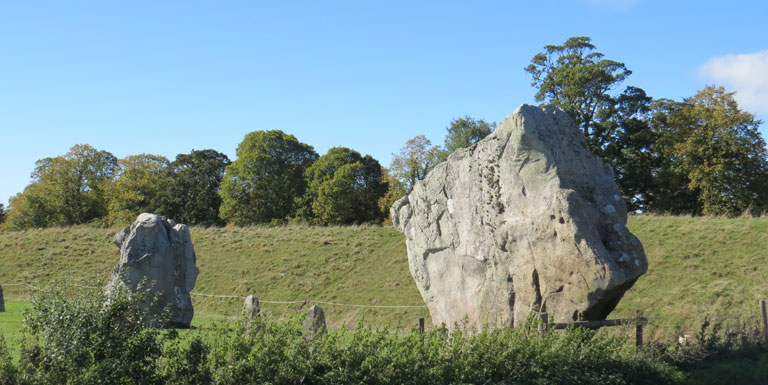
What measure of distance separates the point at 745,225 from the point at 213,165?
156ft

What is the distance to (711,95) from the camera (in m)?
40.5

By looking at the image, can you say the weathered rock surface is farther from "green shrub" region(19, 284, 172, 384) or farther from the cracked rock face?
"green shrub" region(19, 284, 172, 384)

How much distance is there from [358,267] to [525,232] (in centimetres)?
1938

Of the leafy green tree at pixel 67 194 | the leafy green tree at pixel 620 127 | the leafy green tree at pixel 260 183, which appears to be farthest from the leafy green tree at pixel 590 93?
the leafy green tree at pixel 67 194

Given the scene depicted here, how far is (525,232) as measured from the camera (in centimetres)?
1223

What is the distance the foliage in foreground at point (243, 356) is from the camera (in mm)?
7703

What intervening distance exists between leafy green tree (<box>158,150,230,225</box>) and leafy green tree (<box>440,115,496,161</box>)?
23.2 meters

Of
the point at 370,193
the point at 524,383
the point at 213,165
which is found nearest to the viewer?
the point at 524,383

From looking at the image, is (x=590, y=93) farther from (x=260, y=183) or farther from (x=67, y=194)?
(x=67, y=194)

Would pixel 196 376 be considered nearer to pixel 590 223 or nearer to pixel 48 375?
pixel 48 375

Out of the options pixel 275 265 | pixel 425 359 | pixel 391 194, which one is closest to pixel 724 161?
pixel 391 194

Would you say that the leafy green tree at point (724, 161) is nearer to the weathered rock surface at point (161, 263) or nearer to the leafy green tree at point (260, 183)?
the weathered rock surface at point (161, 263)

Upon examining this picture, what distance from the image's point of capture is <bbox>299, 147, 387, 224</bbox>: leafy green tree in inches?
2034

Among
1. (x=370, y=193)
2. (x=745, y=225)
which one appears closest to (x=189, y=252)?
(x=745, y=225)
